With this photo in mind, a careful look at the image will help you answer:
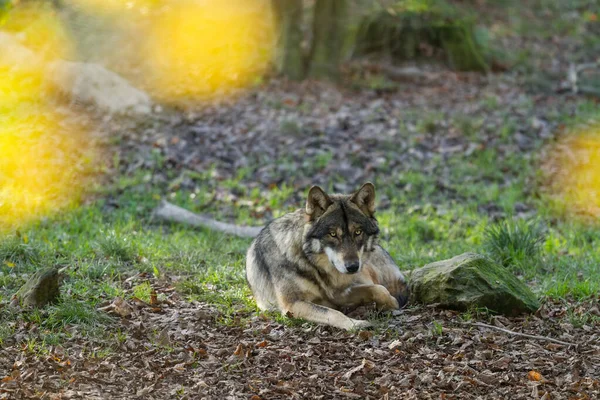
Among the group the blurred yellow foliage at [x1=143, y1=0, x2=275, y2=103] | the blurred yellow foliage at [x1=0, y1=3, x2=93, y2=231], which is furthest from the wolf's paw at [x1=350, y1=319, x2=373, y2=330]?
the blurred yellow foliage at [x1=143, y1=0, x2=275, y2=103]

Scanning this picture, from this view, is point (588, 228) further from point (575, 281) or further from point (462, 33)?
point (462, 33)

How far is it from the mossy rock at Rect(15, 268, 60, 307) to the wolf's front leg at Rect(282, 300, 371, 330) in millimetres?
2027

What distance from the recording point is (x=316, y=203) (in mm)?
6320

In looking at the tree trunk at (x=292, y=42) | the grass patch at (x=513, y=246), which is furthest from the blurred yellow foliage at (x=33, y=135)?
the grass patch at (x=513, y=246)

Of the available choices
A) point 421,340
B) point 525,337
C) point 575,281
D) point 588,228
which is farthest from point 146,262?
point 588,228

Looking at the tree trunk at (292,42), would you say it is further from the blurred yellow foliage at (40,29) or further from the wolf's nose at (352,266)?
the wolf's nose at (352,266)

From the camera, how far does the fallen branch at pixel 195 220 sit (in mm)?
9641

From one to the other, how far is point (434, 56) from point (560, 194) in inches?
260

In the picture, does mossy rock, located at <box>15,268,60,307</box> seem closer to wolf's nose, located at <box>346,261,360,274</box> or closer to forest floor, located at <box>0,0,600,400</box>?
forest floor, located at <box>0,0,600,400</box>

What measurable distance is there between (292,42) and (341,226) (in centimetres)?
1015

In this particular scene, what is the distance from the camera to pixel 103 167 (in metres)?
11.8

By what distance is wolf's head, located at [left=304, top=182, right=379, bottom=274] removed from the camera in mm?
6117

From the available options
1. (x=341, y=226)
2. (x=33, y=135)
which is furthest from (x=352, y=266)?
(x=33, y=135)

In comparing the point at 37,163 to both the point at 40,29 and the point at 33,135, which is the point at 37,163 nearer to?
the point at 33,135
